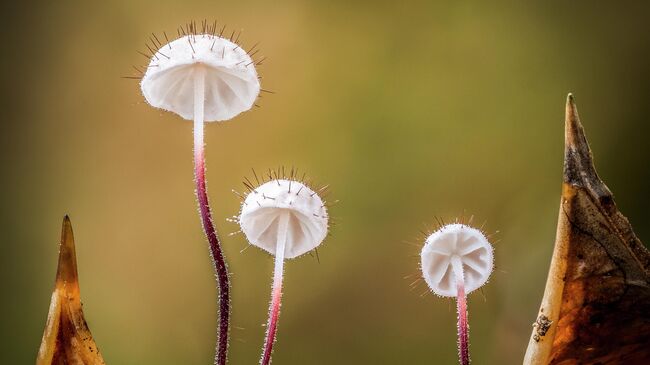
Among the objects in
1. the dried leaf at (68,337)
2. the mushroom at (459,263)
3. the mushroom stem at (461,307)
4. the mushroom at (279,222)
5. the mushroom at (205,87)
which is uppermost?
the mushroom at (205,87)

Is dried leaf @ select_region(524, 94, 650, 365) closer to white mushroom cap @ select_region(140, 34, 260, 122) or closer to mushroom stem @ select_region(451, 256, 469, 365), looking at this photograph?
mushroom stem @ select_region(451, 256, 469, 365)

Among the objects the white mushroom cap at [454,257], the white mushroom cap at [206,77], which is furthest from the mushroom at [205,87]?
the white mushroom cap at [454,257]

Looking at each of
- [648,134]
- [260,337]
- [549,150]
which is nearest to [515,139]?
[549,150]

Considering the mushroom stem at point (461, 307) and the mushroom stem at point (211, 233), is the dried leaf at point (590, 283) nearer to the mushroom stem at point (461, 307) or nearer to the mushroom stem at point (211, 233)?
the mushroom stem at point (461, 307)

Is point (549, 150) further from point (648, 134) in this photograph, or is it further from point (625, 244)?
point (625, 244)

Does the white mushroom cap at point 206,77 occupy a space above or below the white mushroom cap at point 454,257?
above

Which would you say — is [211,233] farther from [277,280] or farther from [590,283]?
[590,283]

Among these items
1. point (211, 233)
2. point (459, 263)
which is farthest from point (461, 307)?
point (211, 233)
